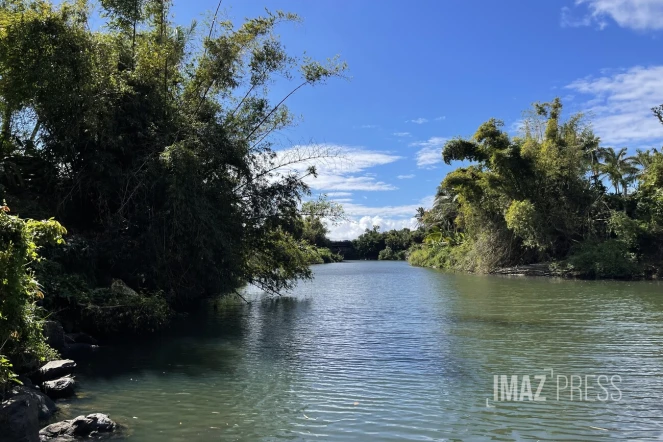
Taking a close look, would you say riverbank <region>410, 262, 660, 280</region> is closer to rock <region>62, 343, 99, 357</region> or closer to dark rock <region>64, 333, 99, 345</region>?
dark rock <region>64, 333, 99, 345</region>

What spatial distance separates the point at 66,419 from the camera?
21.9 ft

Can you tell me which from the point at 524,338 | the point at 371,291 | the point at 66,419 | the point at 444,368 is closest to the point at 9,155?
the point at 66,419

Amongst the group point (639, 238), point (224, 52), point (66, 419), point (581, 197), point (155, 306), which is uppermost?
point (224, 52)

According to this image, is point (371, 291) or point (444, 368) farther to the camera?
point (371, 291)

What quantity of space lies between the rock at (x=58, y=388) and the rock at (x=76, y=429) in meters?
1.56

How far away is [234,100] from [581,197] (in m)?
27.0

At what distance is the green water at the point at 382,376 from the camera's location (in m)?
6.32

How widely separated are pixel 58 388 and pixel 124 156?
8.33 metres

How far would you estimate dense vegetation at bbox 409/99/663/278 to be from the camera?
3169 cm

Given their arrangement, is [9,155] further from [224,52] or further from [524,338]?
[524,338]

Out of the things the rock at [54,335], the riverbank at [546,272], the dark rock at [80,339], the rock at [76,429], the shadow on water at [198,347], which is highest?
the riverbank at [546,272]

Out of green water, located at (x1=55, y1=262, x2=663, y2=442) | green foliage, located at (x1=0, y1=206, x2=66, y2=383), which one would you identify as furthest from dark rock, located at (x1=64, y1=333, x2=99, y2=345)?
green foliage, located at (x1=0, y1=206, x2=66, y2=383)

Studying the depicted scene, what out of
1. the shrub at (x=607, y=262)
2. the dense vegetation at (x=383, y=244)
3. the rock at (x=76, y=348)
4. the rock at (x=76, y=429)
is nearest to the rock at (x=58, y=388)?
the rock at (x=76, y=429)

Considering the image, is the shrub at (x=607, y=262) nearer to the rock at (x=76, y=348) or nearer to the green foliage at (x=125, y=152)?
the green foliage at (x=125, y=152)
